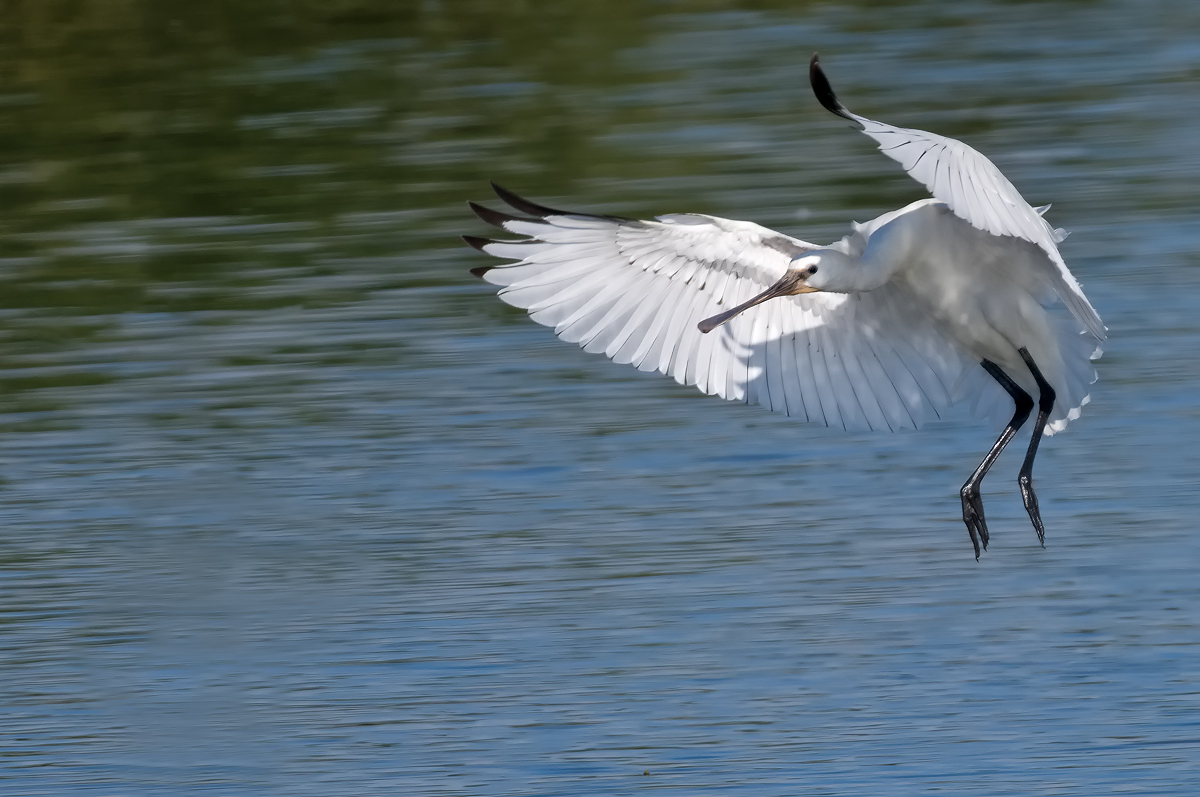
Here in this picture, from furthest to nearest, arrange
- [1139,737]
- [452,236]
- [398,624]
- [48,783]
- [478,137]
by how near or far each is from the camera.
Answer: [478,137] < [452,236] < [398,624] < [48,783] < [1139,737]

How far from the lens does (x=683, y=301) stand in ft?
28.6

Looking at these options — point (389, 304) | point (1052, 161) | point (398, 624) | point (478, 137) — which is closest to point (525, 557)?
point (398, 624)

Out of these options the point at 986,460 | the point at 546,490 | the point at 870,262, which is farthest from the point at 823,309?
the point at 546,490

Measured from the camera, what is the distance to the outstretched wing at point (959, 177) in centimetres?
720

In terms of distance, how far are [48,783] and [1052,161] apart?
8754 millimetres

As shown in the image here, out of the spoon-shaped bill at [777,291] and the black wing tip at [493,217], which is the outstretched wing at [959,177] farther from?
the black wing tip at [493,217]

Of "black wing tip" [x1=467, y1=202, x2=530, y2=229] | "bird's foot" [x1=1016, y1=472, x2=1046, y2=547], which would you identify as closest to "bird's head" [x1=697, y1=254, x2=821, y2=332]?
"black wing tip" [x1=467, y1=202, x2=530, y2=229]

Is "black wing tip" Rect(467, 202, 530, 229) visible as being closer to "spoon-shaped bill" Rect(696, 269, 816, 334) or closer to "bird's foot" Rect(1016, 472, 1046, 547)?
"spoon-shaped bill" Rect(696, 269, 816, 334)

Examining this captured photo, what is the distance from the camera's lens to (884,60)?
1880 cm

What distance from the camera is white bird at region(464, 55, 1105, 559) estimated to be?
8539 millimetres

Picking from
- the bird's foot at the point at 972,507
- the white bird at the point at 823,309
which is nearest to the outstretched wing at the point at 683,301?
the white bird at the point at 823,309

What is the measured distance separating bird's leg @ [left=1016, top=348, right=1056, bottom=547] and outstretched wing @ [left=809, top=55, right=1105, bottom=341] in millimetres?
1394

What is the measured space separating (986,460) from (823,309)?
2.61ft

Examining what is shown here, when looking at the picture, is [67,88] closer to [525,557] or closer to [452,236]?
[452,236]
